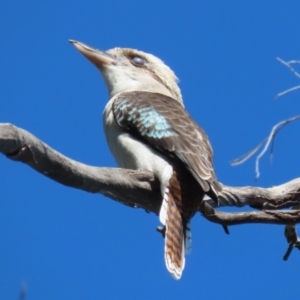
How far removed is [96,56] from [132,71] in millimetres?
251

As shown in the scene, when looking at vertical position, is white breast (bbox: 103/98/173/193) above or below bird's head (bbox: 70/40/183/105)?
below

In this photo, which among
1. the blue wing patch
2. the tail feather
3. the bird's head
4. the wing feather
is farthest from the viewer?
the bird's head

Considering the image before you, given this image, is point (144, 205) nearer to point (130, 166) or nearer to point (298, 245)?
point (130, 166)

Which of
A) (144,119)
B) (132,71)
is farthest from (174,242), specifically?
(132,71)

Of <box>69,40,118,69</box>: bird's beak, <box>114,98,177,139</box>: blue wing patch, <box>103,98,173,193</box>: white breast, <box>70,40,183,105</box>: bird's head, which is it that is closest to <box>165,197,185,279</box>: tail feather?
<box>103,98,173,193</box>: white breast

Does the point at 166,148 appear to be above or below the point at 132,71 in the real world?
below

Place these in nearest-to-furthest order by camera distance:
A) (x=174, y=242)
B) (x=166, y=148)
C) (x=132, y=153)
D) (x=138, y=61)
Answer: (x=174, y=242), (x=166, y=148), (x=132, y=153), (x=138, y=61)

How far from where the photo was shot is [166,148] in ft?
13.6

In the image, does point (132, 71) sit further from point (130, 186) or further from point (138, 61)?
point (130, 186)

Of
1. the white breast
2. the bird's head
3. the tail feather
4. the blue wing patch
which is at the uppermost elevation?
the bird's head

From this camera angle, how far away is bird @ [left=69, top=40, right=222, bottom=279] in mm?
3906

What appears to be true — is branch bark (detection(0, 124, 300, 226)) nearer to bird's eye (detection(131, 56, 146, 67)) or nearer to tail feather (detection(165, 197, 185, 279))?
tail feather (detection(165, 197, 185, 279))

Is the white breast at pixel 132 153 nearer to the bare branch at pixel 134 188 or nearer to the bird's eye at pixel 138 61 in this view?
the bare branch at pixel 134 188

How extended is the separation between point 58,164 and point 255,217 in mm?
1070
